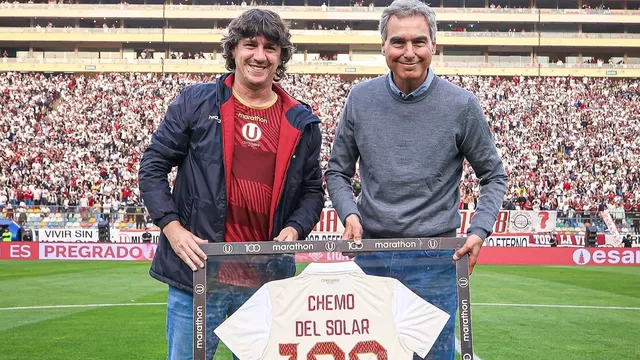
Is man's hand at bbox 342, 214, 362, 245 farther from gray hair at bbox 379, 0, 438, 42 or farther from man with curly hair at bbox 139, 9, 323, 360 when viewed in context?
gray hair at bbox 379, 0, 438, 42

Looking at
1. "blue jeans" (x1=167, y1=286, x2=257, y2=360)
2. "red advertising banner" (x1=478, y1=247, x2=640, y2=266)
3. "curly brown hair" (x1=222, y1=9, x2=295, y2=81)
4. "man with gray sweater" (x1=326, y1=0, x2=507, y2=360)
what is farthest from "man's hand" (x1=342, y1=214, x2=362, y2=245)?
"red advertising banner" (x1=478, y1=247, x2=640, y2=266)

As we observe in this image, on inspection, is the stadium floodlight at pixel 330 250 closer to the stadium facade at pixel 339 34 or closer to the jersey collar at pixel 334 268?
the jersey collar at pixel 334 268

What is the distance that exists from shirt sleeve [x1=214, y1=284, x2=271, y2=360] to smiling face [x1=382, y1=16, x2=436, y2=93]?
4.30ft

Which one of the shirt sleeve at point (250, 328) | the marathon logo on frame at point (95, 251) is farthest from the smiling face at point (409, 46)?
the marathon logo on frame at point (95, 251)

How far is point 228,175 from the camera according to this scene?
4148 millimetres

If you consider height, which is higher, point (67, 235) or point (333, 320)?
point (333, 320)

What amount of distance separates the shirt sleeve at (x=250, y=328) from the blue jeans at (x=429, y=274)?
0.52m

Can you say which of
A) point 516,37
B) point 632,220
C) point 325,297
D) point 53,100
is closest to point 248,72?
point 325,297

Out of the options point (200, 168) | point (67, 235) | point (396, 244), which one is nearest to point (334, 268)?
point (396, 244)

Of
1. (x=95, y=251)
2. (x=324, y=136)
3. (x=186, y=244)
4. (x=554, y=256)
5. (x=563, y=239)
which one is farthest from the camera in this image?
(x=324, y=136)

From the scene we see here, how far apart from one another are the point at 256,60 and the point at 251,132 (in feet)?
1.22

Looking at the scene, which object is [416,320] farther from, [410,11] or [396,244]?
[410,11]

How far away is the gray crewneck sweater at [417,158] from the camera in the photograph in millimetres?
4219

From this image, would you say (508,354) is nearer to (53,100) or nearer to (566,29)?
(53,100)
